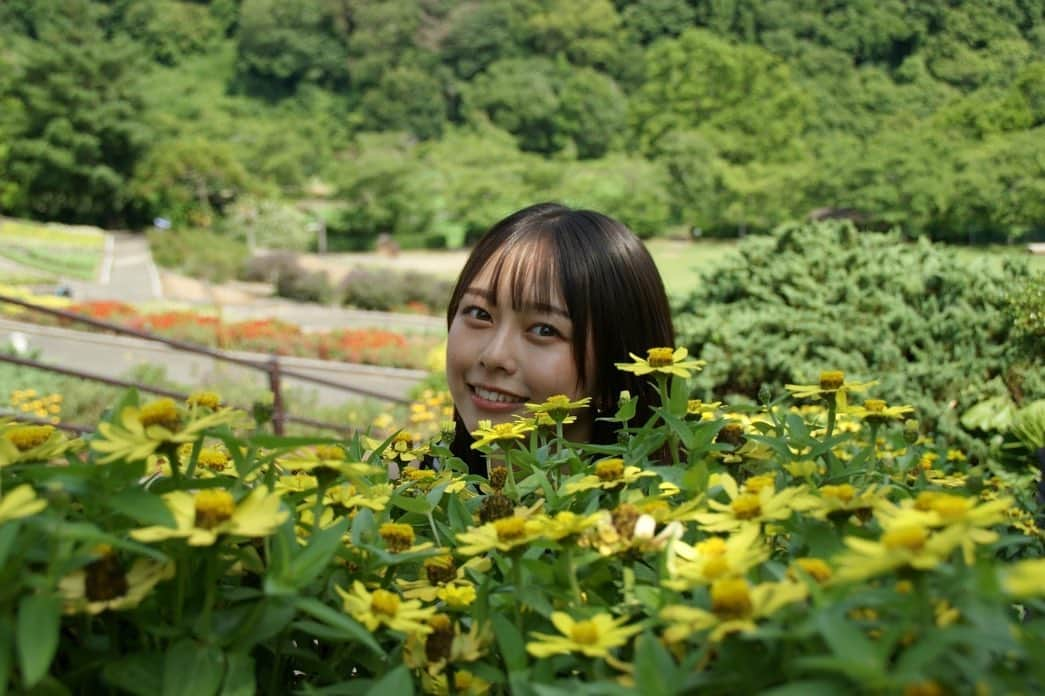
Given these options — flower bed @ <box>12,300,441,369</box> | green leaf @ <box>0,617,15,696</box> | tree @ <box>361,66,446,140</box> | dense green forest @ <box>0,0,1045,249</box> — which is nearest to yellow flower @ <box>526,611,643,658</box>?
green leaf @ <box>0,617,15,696</box>

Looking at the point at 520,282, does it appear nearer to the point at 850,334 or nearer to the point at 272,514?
the point at 272,514

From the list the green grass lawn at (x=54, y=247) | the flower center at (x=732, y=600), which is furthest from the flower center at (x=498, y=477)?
the green grass lawn at (x=54, y=247)

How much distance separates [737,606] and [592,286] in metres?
0.84

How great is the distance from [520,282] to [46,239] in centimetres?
2066

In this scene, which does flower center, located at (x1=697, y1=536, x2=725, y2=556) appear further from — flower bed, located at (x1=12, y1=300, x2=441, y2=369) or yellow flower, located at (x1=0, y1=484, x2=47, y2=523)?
flower bed, located at (x1=12, y1=300, x2=441, y2=369)

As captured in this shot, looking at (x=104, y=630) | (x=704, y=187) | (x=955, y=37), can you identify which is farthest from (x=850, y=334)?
(x=704, y=187)

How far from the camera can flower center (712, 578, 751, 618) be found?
0.43m

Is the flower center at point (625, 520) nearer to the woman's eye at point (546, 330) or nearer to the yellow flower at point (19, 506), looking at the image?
the yellow flower at point (19, 506)

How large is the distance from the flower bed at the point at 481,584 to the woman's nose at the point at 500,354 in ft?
1.68

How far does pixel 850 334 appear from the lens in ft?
9.89

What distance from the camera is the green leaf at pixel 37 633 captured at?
0.39 meters

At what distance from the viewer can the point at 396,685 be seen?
451mm

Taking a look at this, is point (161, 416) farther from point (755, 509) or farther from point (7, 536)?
point (755, 509)

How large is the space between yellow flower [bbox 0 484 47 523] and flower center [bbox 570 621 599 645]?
23 cm
